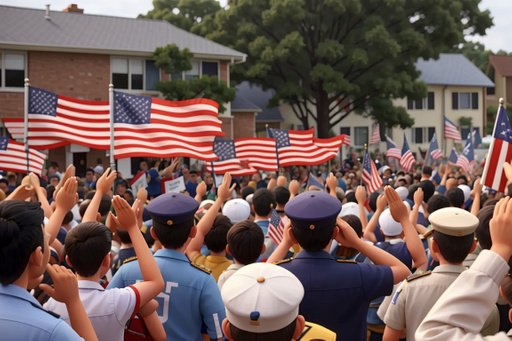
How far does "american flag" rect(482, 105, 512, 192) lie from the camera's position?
29.0 ft

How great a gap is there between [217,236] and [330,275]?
5.46 feet

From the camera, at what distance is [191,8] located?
5000cm

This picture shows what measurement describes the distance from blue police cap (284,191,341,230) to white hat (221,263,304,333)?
3.33 feet

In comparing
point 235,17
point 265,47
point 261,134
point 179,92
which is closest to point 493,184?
point 179,92

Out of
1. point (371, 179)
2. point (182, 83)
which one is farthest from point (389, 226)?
point (182, 83)

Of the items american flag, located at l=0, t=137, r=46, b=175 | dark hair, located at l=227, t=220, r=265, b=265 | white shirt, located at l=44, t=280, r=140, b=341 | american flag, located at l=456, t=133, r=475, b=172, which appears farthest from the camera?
american flag, located at l=456, t=133, r=475, b=172

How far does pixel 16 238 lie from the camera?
2453 millimetres

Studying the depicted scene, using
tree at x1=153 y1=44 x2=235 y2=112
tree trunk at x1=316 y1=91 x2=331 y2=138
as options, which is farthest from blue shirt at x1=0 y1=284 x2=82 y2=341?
tree trunk at x1=316 y1=91 x2=331 y2=138

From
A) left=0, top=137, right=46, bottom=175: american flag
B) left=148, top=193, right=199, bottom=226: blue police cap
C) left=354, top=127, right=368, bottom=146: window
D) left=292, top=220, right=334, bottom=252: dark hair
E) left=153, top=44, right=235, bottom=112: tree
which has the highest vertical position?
left=153, top=44, right=235, bottom=112: tree

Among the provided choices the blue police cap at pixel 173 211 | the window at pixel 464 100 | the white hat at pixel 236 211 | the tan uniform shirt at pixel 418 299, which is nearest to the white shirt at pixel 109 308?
the blue police cap at pixel 173 211

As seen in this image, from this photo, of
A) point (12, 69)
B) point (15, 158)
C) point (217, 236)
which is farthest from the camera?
point (12, 69)

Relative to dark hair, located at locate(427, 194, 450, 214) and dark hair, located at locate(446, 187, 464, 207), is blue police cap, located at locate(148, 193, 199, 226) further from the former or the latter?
dark hair, located at locate(446, 187, 464, 207)

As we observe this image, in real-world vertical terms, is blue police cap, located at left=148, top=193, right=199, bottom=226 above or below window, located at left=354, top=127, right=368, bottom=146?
below

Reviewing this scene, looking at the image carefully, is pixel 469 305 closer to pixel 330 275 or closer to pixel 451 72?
pixel 330 275
